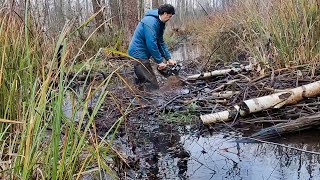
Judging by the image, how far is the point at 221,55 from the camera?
8938mm

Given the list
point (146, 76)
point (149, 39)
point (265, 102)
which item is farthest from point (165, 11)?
point (265, 102)

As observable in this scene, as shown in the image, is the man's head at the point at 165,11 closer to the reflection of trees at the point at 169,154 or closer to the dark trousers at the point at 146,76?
the dark trousers at the point at 146,76

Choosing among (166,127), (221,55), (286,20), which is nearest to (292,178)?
(166,127)

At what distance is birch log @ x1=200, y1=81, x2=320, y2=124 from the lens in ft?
13.8

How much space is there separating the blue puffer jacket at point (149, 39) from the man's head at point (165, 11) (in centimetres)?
16

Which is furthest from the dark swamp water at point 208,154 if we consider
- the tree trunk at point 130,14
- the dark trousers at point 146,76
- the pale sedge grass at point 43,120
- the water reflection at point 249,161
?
the tree trunk at point 130,14

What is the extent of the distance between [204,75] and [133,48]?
4.16 ft

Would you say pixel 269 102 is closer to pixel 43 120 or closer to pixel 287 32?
pixel 287 32

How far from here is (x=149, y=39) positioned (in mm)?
6457

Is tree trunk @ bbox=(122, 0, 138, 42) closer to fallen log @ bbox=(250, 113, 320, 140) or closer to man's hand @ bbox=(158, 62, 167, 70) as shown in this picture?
man's hand @ bbox=(158, 62, 167, 70)

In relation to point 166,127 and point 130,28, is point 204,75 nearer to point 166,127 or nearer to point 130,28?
point 166,127

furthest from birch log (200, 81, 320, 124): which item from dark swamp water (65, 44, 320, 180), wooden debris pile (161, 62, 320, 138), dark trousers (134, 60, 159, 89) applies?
dark trousers (134, 60, 159, 89)

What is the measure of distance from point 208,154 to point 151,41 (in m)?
3.24

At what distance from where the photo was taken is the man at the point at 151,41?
638 centimetres
